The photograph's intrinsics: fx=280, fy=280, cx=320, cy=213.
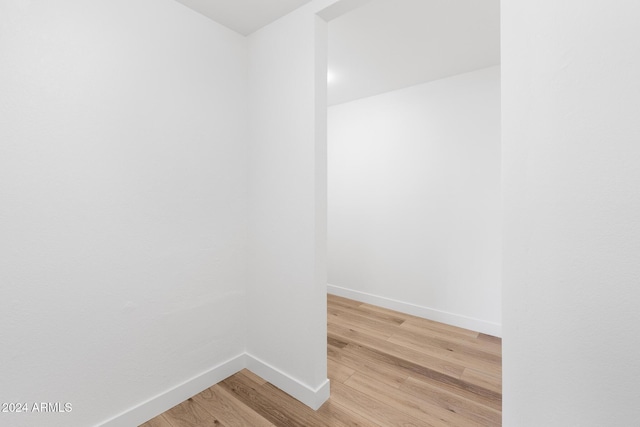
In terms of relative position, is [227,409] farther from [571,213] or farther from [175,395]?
[571,213]

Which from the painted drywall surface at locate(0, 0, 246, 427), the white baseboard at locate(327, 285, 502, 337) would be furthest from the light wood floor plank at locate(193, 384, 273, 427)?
the white baseboard at locate(327, 285, 502, 337)

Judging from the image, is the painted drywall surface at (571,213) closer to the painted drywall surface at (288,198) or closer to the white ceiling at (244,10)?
the painted drywall surface at (288,198)

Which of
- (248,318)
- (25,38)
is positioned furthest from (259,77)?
(248,318)

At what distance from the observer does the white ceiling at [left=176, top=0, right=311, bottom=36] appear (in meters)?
1.75

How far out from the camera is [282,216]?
75.3 inches

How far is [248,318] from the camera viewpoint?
7.13ft

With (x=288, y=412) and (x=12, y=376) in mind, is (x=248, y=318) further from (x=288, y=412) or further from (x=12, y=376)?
(x=12, y=376)

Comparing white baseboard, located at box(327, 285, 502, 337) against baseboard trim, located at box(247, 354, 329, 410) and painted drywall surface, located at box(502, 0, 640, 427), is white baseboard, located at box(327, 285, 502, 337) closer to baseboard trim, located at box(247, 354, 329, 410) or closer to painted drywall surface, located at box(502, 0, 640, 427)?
baseboard trim, located at box(247, 354, 329, 410)

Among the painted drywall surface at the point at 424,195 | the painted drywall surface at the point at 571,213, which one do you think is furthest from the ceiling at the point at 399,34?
the painted drywall surface at the point at 571,213

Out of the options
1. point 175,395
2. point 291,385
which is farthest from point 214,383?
point 291,385

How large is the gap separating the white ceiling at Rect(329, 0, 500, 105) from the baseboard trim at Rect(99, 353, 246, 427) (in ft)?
8.53

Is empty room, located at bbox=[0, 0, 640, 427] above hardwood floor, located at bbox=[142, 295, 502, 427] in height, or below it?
above

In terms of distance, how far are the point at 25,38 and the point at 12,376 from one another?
4.94ft

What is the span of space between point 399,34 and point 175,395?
2934 mm
